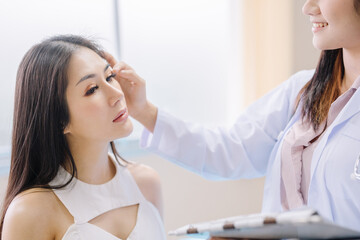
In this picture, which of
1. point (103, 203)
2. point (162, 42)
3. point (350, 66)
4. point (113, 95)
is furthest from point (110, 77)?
point (162, 42)

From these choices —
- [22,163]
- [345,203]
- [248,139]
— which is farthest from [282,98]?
[22,163]

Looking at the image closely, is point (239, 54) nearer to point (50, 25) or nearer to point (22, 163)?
point (50, 25)

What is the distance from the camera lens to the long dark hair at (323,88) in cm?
136

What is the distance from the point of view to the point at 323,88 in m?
1.41

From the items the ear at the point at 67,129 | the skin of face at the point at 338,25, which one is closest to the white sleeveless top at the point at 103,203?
the ear at the point at 67,129

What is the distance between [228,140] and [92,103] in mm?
547

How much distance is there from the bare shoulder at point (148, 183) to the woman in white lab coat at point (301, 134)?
96 mm

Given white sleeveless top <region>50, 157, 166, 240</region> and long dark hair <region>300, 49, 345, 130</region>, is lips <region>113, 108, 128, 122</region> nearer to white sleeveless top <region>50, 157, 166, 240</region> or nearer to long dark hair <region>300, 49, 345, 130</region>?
white sleeveless top <region>50, 157, 166, 240</region>

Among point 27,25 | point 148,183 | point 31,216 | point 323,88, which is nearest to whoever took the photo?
point 31,216

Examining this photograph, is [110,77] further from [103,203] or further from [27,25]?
[27,25]

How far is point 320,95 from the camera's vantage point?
1398 mm

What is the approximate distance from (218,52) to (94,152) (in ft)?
6.49

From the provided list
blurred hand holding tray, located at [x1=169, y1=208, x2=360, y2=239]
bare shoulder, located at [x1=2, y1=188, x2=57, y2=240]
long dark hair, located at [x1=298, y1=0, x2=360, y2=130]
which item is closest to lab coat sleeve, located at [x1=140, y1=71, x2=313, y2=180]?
long dark hair, located at [x1=298, y1=0, x2=360, y2=130]

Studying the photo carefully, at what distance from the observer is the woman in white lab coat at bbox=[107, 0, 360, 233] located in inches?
47.4
